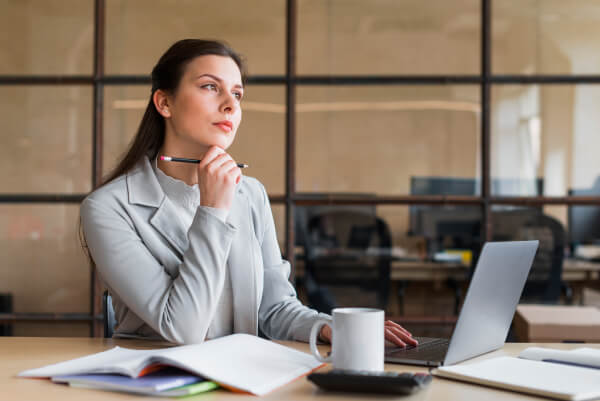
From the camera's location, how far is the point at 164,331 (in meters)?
1.27

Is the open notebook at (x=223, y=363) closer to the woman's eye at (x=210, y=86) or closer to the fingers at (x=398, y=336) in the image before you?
the fingers at (x=398, y=336)

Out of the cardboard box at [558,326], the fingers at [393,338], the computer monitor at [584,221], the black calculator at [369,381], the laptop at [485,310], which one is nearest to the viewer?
the black calculator at [369,381]

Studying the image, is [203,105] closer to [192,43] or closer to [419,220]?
[192,43]

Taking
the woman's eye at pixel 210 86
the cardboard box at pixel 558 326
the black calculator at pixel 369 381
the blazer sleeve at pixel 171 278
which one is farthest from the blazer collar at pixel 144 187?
the cardboard box at pixel 558 326

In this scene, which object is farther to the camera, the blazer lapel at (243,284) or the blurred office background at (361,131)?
the blurred office background at (361,131)

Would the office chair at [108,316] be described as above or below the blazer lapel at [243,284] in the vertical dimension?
below

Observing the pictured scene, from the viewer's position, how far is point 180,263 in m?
1.44

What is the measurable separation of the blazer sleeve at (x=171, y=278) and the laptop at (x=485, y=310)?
378 mm

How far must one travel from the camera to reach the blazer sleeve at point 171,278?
50.1 inches

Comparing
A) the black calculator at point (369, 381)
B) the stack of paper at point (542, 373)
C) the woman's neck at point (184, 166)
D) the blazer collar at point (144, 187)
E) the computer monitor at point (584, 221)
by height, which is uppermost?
the woman's neck at point (184, 166)

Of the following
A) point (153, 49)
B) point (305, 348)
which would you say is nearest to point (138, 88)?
point (153, 49)

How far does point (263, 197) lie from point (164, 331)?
56 cm

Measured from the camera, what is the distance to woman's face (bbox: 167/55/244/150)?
1520 millimetres

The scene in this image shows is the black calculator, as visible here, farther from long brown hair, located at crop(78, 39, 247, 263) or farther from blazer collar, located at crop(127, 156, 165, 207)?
long brown hair, located at crop(78, 39, 247, 263)
